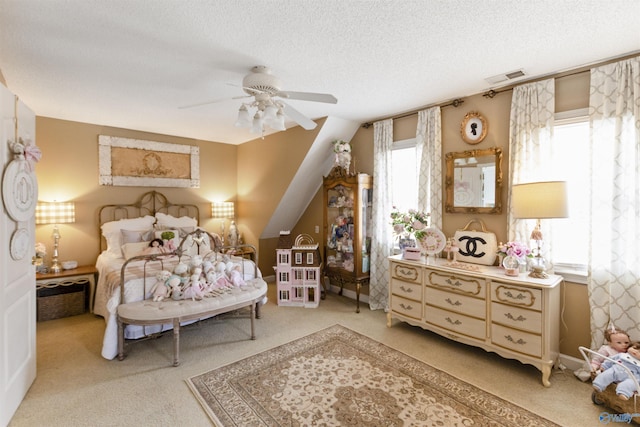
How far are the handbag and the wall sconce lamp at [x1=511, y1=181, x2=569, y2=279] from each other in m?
0.44

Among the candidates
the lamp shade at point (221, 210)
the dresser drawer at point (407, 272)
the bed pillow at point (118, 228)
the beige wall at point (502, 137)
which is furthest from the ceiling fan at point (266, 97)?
the lamp shade at point (221, 210)

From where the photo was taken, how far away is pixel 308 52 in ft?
7.97

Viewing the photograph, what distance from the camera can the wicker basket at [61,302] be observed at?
3867 millimetres

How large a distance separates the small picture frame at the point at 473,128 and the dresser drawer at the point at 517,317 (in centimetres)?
185

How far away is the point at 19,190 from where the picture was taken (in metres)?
2.28

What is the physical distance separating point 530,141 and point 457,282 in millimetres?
1631

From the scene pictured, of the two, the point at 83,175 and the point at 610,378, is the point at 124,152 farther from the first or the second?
the point at 610,378

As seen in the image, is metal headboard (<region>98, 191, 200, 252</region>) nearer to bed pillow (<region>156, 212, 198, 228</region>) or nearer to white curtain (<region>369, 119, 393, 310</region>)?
bed pillow (<region>156, 212, 198, 228</region>)

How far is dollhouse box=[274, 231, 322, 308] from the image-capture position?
15.0ft

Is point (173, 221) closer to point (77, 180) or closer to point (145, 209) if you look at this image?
point (145, 209)

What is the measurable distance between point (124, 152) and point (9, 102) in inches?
112

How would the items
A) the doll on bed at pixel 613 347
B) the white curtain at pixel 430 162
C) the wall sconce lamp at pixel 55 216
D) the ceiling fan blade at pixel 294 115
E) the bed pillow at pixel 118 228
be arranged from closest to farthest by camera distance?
the doll on bed at pixel 613 347
the ceiling fan blade at pixel 294 115
the white curtain at pixel 430 162
the wall sconce lamp at pixel 55 216
the bed pillow at pixel 118 228

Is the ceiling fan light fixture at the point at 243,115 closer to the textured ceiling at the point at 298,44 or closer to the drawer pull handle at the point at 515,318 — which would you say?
the textured ceiling at the point at 298,44

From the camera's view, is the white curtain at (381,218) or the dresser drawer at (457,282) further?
the white curtain at (381,218)
